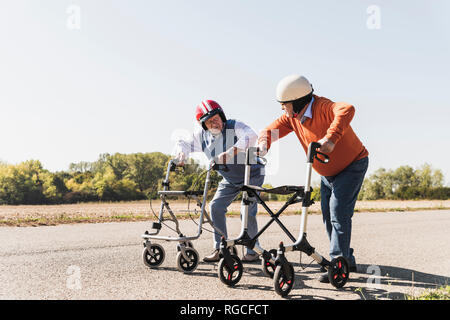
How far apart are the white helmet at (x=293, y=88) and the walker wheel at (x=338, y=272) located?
163 cm

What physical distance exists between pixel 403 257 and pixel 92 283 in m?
4.35

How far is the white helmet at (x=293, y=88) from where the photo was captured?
13.2ft

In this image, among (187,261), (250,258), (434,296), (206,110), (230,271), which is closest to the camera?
(434,296)

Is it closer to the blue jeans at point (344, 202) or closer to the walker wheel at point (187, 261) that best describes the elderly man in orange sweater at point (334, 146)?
the blue jeans at point (344, 202)

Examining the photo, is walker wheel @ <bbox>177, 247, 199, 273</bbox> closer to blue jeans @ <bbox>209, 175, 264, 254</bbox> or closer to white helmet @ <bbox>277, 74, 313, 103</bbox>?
blue jeans @ <bbox>209, 175, 264, 254</bbox>

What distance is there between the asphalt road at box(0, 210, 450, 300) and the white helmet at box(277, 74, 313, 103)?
72.6 inches

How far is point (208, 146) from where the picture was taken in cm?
521

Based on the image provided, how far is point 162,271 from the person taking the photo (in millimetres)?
4629

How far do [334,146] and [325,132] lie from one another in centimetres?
24

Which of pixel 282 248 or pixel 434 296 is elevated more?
pixel 282 248

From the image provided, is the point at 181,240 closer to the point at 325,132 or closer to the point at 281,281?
the point at 281,281

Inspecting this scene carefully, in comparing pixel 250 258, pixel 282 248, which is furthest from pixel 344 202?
pixel 250 258

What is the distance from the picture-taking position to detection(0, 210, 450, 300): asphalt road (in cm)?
370
